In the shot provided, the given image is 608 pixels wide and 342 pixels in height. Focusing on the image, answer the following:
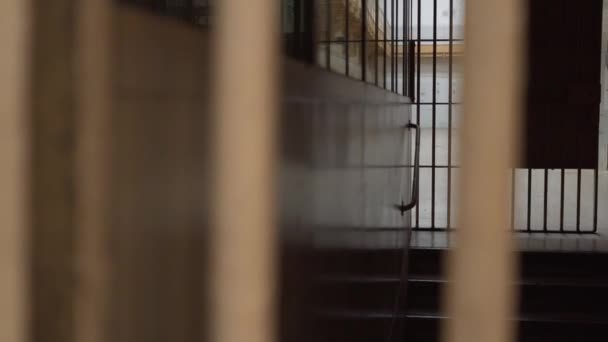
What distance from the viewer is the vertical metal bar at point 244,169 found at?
48 centimetres

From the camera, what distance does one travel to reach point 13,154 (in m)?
0.51

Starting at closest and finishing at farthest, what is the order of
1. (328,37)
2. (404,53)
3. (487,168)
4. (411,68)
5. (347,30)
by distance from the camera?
(487,168), (328,37), (347,30), (404,53), (411,68)

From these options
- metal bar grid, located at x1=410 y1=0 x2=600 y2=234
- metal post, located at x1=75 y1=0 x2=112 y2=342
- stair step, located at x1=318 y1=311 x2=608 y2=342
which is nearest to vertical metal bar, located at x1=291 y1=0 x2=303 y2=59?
metal post, located at x1=75 y1=0 x2=112 y2=342

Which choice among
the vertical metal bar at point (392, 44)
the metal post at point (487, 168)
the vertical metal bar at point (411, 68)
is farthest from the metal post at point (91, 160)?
the vertical metal bar at point (411, 68)

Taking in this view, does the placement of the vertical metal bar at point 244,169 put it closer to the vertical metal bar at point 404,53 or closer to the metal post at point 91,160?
the metal post at point 91,160

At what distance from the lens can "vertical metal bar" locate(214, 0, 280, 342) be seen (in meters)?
0.48

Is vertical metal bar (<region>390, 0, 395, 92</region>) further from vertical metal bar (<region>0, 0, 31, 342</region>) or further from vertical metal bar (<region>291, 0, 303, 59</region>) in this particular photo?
vertical metal bar (<region>0, 0, 31, 342</region>)

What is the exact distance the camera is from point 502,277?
0.48 m

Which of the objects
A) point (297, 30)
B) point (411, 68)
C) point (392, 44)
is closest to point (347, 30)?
point (297, 30)

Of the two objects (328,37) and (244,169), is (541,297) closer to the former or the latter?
(328,37)

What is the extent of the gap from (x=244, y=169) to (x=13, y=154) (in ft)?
0.51

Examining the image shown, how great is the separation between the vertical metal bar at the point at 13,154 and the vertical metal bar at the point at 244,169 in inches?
5.1

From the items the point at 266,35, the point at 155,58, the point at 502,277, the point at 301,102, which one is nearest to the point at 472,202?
the point at 502,277

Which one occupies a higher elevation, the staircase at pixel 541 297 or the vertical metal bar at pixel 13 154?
the vertical metal bar at pixel 13 154
